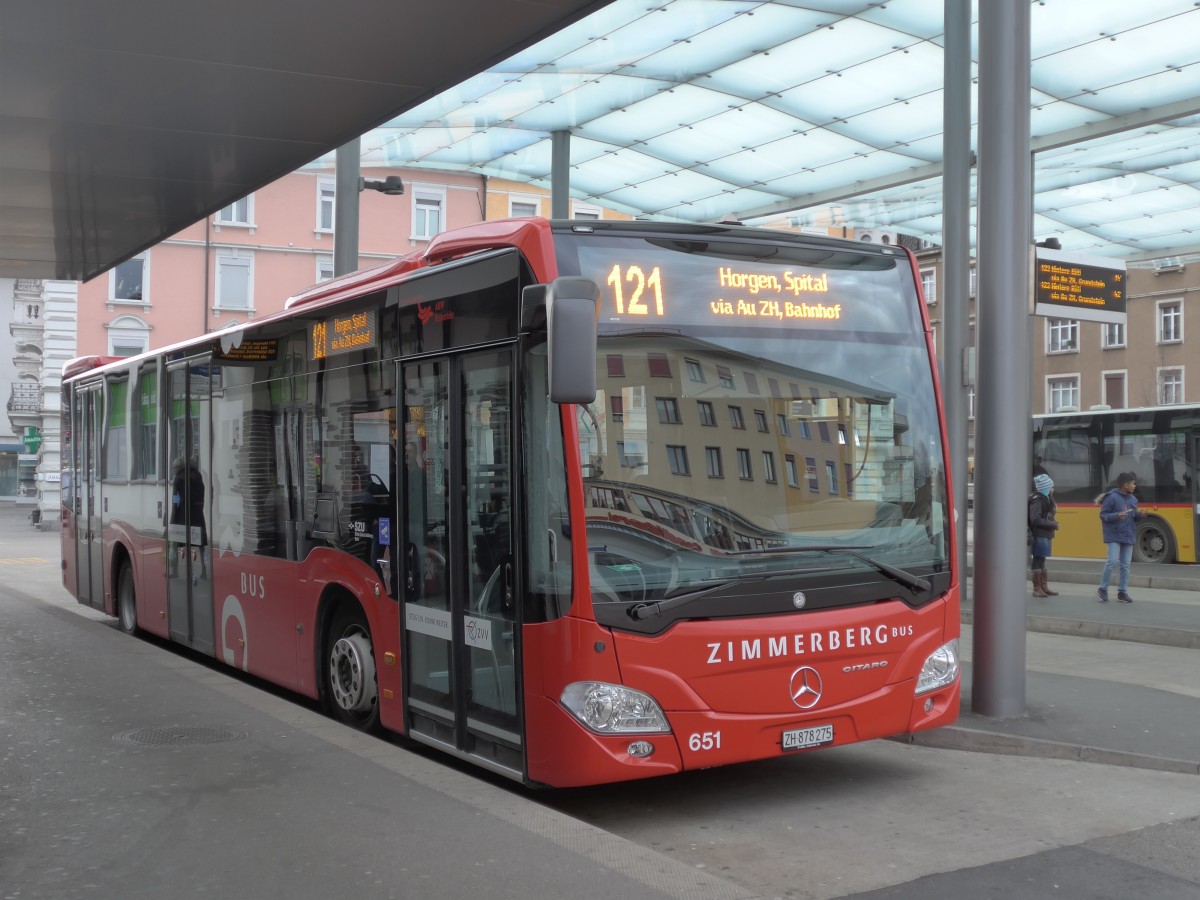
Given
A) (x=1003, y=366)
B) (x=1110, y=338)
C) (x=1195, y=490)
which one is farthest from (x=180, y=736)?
(x=1110, y=338)

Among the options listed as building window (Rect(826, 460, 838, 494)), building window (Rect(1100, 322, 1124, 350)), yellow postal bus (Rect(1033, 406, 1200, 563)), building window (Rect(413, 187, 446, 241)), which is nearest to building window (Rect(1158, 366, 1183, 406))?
building window (Rect(1100, 322, 1124, 350))

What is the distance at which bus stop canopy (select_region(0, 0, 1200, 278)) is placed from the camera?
6621 millimetres

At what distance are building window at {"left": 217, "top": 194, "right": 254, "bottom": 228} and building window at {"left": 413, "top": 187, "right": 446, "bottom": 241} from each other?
5.79 meters

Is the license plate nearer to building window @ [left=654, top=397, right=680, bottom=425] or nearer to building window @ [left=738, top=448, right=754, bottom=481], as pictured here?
building window @ [left=738, top=448, right=754, bottom=481]

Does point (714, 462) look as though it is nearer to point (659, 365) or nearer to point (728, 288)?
point (659, 365)

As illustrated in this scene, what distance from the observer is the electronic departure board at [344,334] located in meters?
8.04

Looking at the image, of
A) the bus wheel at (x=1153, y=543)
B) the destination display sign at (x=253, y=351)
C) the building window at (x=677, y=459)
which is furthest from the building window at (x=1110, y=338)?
the building window at (x=677, y=459)

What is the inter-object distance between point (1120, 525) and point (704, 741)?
11468mm

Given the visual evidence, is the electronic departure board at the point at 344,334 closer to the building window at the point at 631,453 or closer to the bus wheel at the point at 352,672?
the bus wheel at the point at 352,672

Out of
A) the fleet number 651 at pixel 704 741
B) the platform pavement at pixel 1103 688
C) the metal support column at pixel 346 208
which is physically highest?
the metal support column at pixel 346 208

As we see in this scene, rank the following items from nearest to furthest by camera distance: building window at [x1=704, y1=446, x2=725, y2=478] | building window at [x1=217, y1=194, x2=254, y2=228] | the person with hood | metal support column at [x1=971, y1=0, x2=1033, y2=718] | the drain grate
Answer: building window at [x1=704, y1=446, x2=725, y2=478] → the drain grate → metal support column at [x1=971, y1=0, x2=1033, y2=718] → the person with hood → building window at [x1=217, y1=194, x2=254, y2=228]

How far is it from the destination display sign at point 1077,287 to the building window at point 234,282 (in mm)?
40609

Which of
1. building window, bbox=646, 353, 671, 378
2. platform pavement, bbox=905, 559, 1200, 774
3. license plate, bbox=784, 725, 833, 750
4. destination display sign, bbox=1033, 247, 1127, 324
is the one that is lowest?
platform pavement, bbox=905, 559, 1200, 774

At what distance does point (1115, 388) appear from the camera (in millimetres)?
53562
